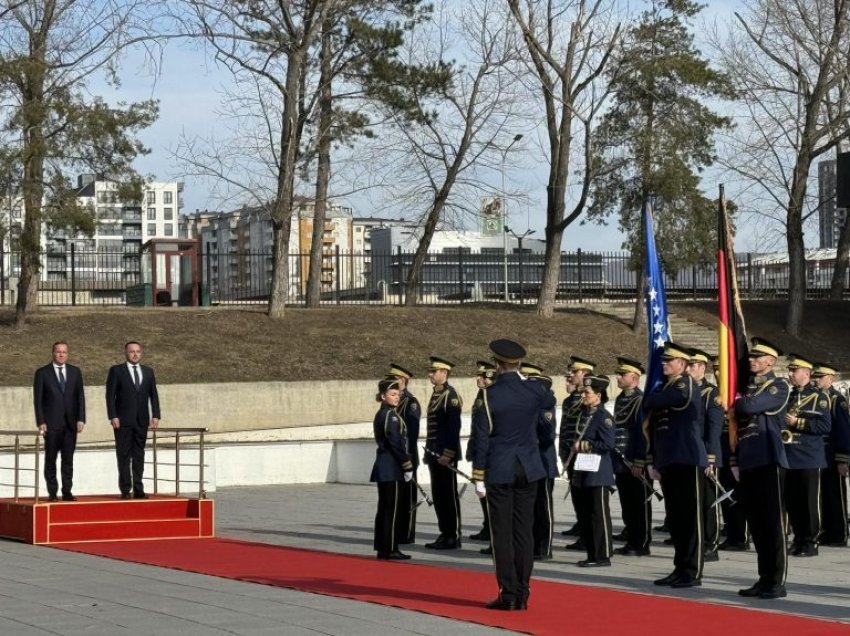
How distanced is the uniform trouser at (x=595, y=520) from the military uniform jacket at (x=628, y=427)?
0.50 meters

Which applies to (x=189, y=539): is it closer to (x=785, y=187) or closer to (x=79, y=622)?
(x=79, y=622)

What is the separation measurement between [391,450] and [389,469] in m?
0.18

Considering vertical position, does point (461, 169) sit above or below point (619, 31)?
below

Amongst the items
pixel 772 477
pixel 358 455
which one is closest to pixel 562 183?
pixel 358 455

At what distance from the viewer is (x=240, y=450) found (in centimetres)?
2364

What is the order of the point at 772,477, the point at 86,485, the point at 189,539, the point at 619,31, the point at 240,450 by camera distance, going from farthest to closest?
the point at 619,31
the point at 240,450
the point at 86,485
the point at 189,539
the point at 772,477

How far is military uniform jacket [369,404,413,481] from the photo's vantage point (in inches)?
559

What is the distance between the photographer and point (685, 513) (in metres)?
11.9

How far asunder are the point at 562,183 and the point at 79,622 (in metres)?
31.5

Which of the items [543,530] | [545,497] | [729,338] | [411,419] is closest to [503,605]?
[729,338]

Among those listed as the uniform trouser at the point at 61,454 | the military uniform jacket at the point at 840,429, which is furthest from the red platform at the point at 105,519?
the military uniform jacket at the point at 840,429

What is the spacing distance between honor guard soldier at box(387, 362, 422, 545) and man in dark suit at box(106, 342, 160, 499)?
330cm

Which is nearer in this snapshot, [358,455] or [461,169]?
[358,455]

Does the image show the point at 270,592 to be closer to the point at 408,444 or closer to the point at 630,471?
the point at 408,444
